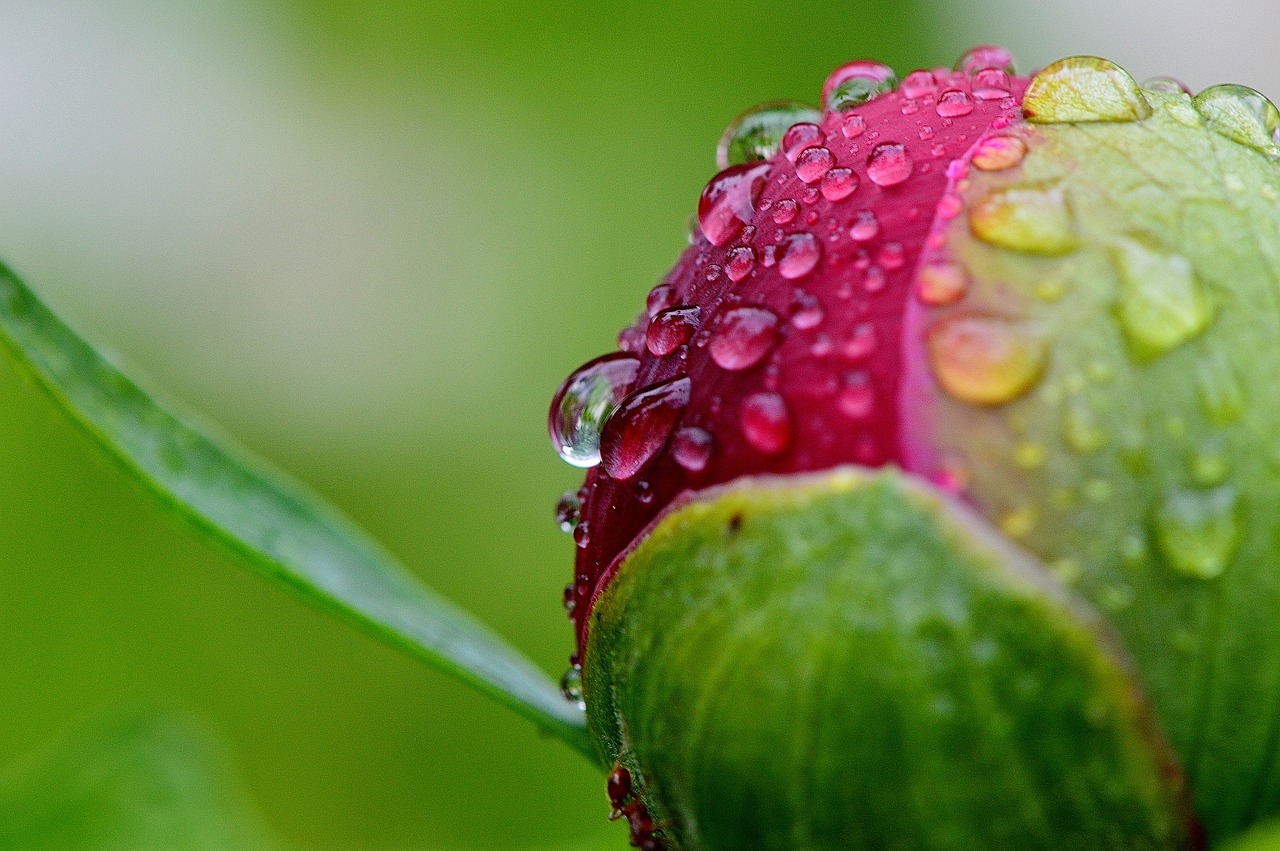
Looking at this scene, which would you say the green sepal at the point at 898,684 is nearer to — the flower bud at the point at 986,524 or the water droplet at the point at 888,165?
the flower bud at the point at 986,524

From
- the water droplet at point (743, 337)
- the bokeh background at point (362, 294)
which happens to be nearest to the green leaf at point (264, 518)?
the water droplet at point (743, 337)

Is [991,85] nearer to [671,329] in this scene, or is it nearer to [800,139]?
[800,139]

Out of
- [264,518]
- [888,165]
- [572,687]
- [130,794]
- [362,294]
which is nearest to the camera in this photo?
[888,165]

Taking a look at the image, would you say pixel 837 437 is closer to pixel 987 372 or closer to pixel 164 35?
pixel 987 372

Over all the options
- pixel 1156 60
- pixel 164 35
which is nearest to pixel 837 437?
pixel 164 35

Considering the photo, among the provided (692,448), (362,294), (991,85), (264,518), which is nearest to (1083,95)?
(991,85)
